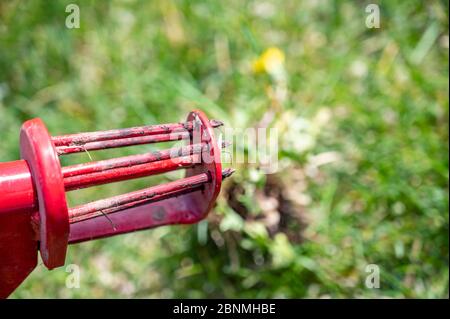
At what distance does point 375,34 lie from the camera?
1.89 metres

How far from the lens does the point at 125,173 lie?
922mm

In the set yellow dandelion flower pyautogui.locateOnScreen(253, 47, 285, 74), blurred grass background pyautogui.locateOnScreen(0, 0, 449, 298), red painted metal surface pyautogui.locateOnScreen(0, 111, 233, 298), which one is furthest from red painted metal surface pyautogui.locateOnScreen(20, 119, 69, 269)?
yellow dandelion flower pyautogui.locateOnScreen(253, 47, 285, 74)

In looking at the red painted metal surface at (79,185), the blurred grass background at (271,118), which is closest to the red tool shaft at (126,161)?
the red painted metal surface at (79,185)

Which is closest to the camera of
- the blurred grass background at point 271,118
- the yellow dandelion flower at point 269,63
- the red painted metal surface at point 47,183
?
the red painted metal surface at point 47,183

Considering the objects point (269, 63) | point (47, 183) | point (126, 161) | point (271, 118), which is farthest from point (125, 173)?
point (269, 63)

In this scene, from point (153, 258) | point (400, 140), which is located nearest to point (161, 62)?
point (153, 258)

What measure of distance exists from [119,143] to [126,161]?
0.15 feet

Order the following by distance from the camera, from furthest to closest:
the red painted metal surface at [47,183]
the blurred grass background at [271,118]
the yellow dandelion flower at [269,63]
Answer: the yellow dandelion flower at [269,63] < the blurred grass background at [271,118] < the red painted metal surface at [47,183]

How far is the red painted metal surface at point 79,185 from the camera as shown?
847 millimetres

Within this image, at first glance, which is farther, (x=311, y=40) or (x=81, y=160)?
(x=311, y=40)

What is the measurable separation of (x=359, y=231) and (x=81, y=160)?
77 centimetres

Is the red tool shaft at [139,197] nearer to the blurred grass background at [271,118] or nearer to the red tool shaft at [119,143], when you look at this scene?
the red tool shaft at [119,143]

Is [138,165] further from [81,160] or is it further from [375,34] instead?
[375,34]

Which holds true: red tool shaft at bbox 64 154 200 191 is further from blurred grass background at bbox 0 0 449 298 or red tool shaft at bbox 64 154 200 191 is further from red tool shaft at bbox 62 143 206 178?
blurred grass background at bbox 0 0 449 298
